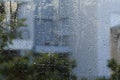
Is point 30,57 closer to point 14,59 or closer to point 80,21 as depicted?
point 14,59

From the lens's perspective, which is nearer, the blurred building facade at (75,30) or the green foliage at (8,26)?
the green foliage at (8,26)

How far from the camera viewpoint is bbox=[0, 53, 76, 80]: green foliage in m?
1.56

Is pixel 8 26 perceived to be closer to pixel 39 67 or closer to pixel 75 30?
pixel 39 67

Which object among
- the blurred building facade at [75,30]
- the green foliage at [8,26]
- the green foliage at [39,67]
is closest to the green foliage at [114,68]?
the blurred building facade at [75,30]

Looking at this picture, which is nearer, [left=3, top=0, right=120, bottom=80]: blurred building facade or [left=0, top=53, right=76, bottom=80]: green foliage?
[left=0, top=53, right=76, bottom=80]: green foliage

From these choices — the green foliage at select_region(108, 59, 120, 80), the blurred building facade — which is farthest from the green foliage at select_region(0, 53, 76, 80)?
the green foliage at select_region(108, 59, 120, 80)

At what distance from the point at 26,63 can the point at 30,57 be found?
71 millimetres

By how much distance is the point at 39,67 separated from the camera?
5.38 feet

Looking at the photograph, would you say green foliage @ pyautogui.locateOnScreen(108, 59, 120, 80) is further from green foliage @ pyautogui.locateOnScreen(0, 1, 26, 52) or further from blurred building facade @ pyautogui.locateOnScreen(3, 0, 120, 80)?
green foliage @ pyautogui.locateOnScreen(0, 1, 26, 52)

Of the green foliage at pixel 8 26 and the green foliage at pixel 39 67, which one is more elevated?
the green foliage at pixel 8 26

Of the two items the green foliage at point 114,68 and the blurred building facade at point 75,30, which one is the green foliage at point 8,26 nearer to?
the blurred building facade at point 75,30

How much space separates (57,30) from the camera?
5.90 feet

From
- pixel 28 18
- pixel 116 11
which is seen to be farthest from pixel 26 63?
pixel 116 11

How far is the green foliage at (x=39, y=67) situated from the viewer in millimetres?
1556
